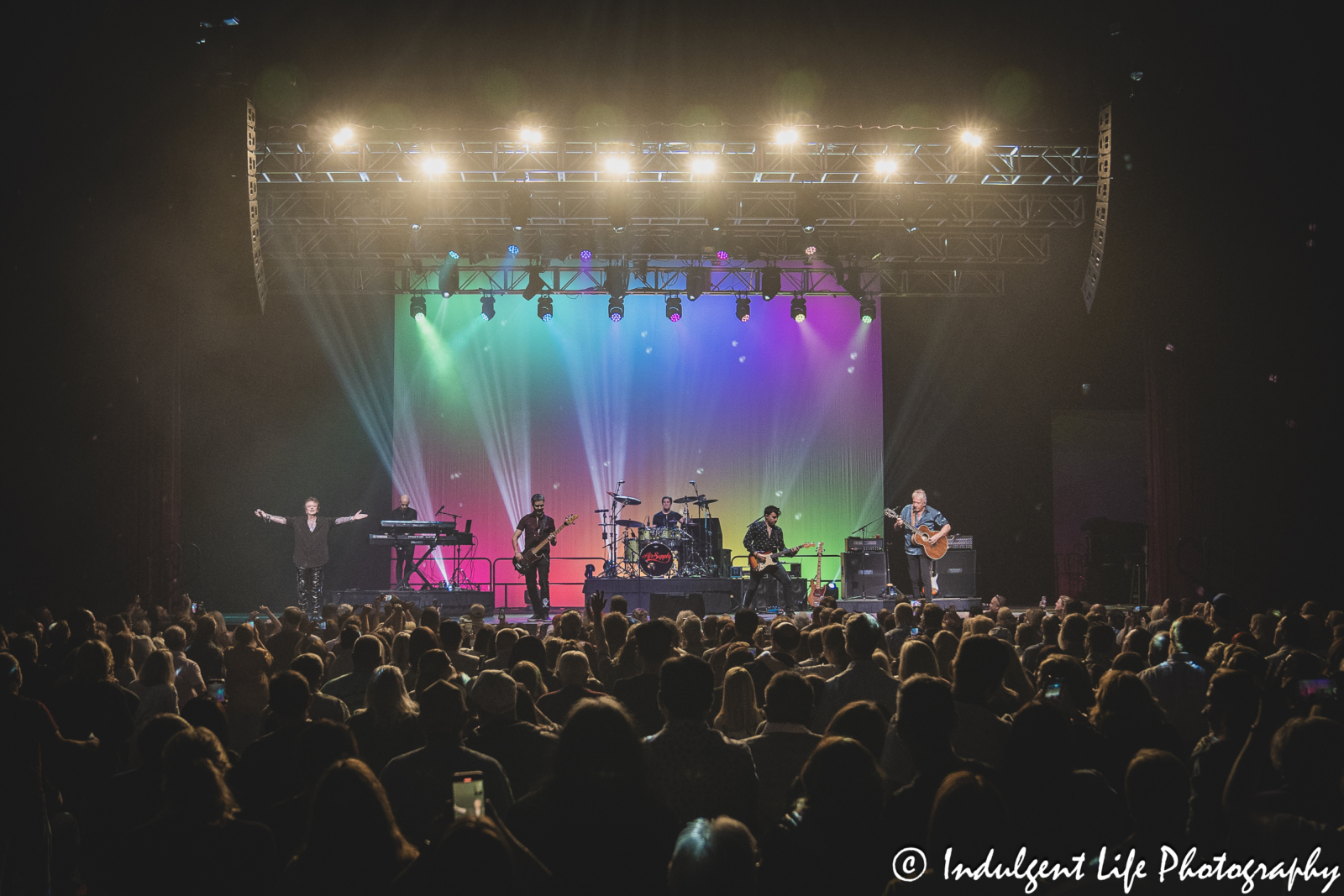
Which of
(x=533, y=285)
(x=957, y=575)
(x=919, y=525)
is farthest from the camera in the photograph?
(x=533, y=285)

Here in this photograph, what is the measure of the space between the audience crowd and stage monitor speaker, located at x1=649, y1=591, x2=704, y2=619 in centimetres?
650

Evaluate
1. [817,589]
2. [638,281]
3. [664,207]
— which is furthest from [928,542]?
[638,281]

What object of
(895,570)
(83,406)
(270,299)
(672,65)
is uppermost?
(672,65)

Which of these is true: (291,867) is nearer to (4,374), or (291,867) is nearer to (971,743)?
(971,743)

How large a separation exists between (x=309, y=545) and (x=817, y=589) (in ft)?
24.5

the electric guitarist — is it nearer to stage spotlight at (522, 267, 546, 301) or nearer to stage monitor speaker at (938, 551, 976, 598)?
stage monitor speaker at (938, 551, 976, 598)

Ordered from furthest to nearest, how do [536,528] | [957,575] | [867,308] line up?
[867,308], [957,575], [536,528]

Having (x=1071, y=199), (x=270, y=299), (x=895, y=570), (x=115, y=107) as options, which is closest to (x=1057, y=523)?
(x=895, y=570)

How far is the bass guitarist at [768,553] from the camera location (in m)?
13.1

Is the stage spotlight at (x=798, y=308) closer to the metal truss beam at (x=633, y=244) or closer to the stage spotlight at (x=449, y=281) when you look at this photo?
the metal truss beam at (x=633, y=244)

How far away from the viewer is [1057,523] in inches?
682

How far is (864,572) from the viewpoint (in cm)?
1440

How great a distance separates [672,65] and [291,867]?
31.8 ft

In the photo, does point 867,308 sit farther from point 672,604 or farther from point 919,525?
point 672,604
